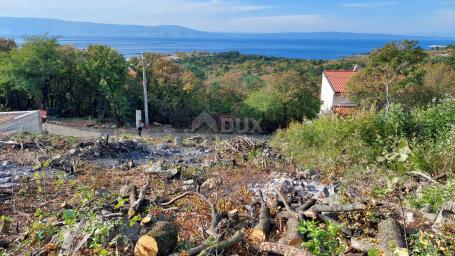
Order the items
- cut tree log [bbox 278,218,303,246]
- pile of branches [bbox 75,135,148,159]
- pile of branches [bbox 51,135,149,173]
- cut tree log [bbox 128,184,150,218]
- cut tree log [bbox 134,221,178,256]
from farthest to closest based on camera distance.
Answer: pile of branches [bbox 75,135,148,159], pile of branches [bbox 51,135,149,173], cut tree log [bbox 128,184,150,218], cut tree log [bbox 278,218,303,246], cut tree log [bbox 134,221,178,256]

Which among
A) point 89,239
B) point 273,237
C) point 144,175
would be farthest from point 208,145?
point 89,239

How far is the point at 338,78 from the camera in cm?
2412

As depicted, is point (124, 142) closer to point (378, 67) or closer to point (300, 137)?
point (300, 137)

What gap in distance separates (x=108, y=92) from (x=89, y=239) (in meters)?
16.2

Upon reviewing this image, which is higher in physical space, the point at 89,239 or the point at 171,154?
the point at 89,239

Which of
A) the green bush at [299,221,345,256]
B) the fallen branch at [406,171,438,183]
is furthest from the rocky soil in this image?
the fallen branch at [406,171,438,183]

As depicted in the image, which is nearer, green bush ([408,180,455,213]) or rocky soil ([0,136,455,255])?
rocky soil ([0,136,455,255])

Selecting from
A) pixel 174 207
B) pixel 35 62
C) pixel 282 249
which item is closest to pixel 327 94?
pixel 35 62

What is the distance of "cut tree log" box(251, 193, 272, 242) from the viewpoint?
164 inches

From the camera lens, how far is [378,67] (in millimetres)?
19453

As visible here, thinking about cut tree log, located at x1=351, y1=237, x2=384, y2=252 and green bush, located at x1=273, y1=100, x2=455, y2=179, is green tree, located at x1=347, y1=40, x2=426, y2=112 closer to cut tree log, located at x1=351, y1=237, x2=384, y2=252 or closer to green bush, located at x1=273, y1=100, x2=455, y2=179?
green bush, located at x1=273, y1=100, x2=455, y2=179

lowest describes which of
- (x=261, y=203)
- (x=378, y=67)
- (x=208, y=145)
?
(x=208, y=145)

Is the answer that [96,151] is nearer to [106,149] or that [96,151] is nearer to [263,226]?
[106,149]

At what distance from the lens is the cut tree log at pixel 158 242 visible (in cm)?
339
